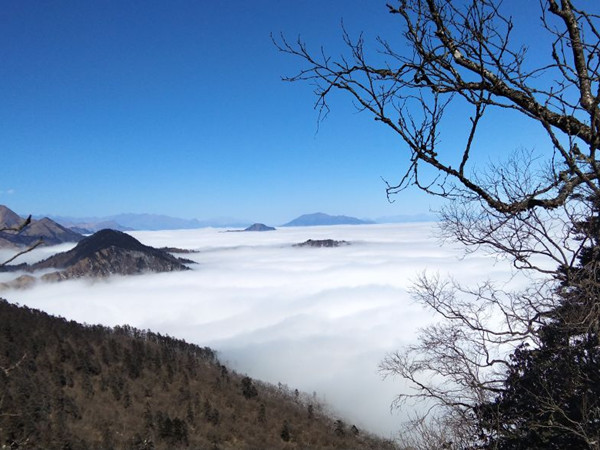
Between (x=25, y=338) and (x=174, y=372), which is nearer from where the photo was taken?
(x=25, y=338)

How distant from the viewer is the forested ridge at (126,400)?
70.8 m

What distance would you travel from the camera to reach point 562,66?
268cm

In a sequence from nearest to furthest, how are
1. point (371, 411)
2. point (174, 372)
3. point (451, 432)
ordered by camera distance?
1. point (451, 432)
2. point (174, 372)
3. point (371, 411)

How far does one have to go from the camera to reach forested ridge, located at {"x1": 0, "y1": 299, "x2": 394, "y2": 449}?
70.8m

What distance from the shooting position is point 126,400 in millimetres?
90562

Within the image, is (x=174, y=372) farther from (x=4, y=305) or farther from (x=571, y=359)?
(x=571, y=359)

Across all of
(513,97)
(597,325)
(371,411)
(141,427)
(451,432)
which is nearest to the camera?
(513,97)

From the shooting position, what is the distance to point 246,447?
83.1m

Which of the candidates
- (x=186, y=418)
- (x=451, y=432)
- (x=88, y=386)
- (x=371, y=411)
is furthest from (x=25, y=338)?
(x=371, y=411)

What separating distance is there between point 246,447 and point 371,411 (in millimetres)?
127895

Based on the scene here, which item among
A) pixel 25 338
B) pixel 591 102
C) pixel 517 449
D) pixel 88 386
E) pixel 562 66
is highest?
pixel 562 66

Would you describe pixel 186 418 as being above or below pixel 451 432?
below

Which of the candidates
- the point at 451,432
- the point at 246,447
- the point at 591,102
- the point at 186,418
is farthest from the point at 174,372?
the point at 591,102

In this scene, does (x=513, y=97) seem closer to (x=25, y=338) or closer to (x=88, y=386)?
(x=88, y=386)
